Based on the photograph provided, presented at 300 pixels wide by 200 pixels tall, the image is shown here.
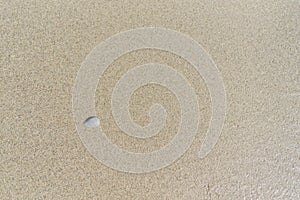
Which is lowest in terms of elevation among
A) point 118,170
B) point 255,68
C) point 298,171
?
point 298,171

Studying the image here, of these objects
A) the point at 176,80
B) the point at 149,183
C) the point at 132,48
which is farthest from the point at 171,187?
the point at 132,48

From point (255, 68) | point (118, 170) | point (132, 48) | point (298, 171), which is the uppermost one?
point (132, 48)

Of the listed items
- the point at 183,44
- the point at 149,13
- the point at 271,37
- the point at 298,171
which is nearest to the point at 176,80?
the point at 183,44

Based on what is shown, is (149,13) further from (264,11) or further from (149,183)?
(149,183)

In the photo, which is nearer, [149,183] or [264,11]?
[149,183]

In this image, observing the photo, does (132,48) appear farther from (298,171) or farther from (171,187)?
(298,171)

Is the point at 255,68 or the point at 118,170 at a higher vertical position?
the point at 255,68
